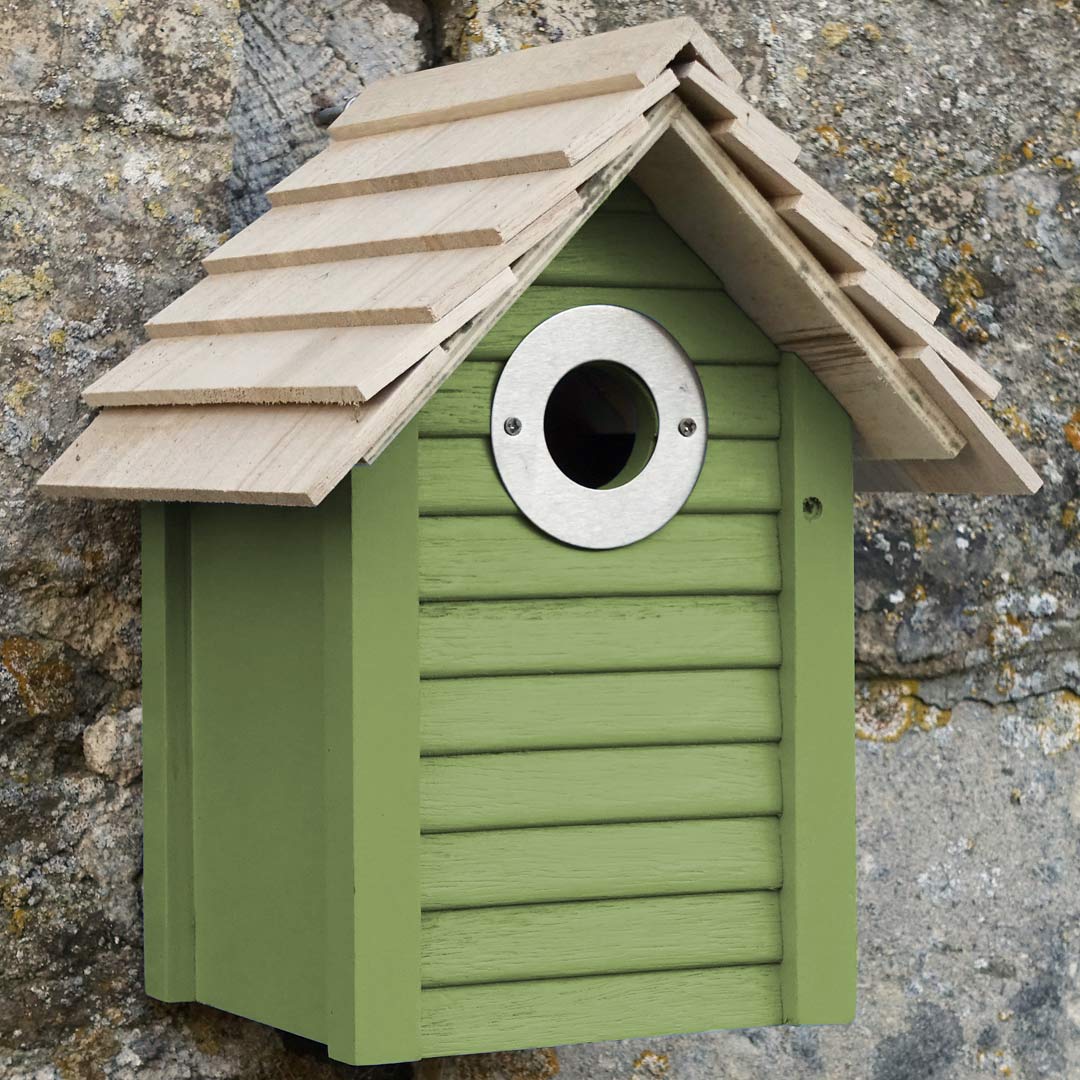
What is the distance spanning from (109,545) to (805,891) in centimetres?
89

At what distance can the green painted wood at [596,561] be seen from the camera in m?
1.60

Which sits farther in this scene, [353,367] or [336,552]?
[336,552]

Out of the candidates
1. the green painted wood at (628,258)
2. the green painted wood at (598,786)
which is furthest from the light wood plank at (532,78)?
the green painted wood at (598,786)

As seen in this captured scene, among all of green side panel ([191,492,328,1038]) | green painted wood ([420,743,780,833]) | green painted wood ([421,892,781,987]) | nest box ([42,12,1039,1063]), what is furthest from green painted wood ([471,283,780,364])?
green painted wood ([421,892,781,987])

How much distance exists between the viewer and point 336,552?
1562mm

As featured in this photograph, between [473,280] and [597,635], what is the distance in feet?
1.35

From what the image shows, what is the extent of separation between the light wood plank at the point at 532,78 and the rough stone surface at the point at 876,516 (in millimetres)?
266

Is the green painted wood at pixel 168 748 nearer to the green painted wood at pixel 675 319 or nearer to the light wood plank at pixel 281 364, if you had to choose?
the light wood plank at pixel 281 364

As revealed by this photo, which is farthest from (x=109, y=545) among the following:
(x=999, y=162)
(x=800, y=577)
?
(x=999, y=162)

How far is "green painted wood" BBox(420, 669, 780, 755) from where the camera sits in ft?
5.28

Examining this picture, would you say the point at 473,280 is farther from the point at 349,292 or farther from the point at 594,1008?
the point at 594,1008

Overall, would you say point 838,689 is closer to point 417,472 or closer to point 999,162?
point 417,472

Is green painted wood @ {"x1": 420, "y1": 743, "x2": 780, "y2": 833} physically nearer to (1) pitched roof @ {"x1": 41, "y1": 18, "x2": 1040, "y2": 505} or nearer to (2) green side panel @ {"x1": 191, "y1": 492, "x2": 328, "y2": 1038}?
(2) green side panel @ {"x1": 191, "y1": 492, "x2": 328, "y2": 1038}

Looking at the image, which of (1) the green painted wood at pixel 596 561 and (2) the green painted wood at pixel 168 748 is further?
(2) the green painted wood at pixel 168 748
